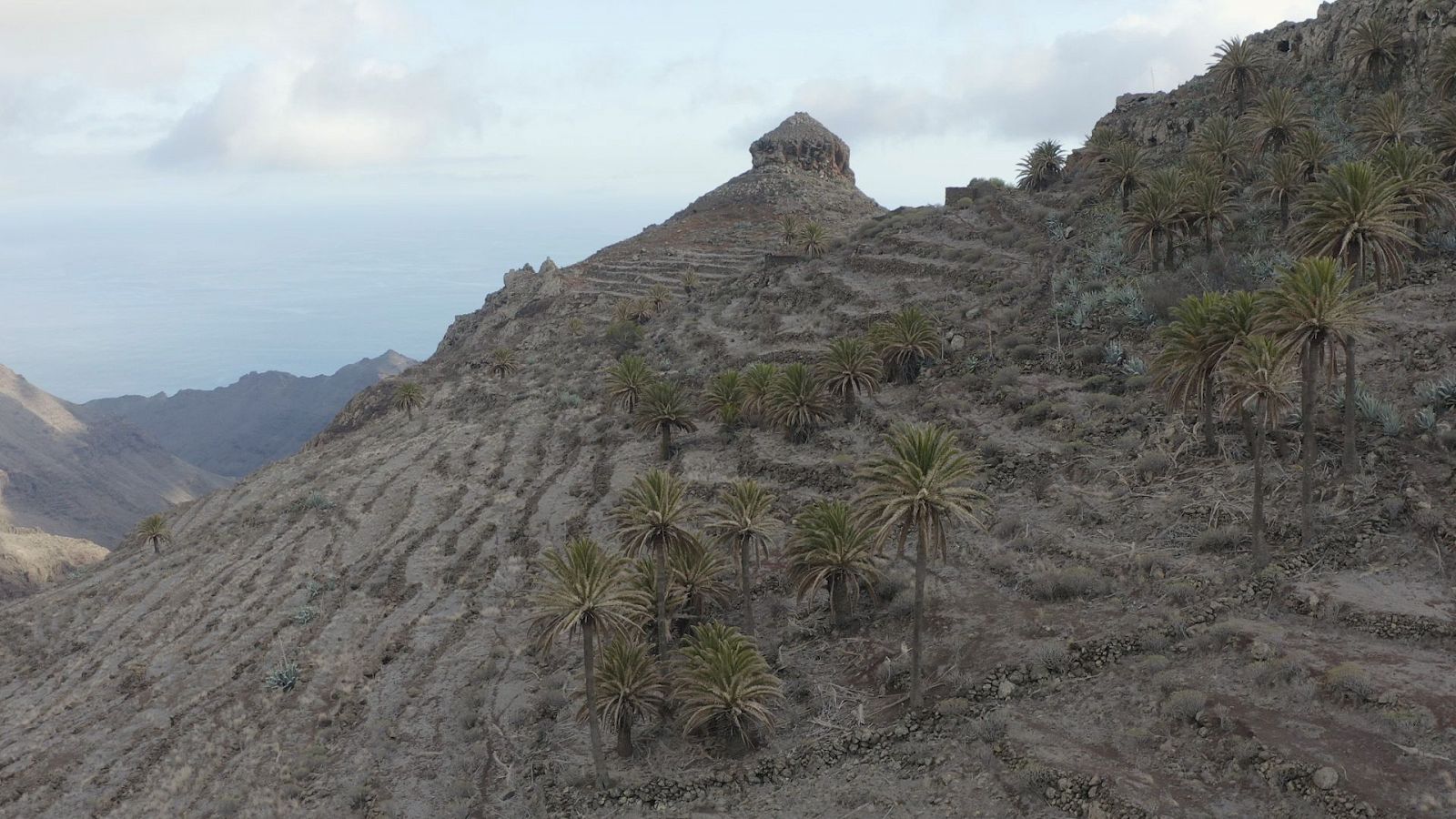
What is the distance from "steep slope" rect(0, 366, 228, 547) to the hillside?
101833mm

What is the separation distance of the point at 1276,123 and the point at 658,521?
44.5 m

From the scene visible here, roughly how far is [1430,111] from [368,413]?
85117 mm

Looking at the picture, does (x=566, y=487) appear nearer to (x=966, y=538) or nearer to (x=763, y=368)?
(x=763, y=368)

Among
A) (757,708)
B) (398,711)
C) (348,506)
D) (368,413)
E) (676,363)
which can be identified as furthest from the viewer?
(368,413)

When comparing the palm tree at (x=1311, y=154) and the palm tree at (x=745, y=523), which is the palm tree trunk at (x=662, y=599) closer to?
the palm tree at (x=745, y=523)

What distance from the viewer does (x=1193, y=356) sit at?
2991 centimetres

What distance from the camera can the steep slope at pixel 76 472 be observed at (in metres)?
142

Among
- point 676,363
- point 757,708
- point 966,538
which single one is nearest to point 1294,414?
point 966,538

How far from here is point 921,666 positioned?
27688mm

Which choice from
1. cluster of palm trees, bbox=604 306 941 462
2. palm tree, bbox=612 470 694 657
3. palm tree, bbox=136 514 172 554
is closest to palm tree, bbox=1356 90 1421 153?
cluster of palm trees, bbox=604 306 941 462

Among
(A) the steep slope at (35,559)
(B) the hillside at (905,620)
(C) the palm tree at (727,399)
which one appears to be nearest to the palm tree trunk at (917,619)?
(B) the hillside at (905,620)

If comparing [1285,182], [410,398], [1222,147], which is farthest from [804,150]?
[1285,182]

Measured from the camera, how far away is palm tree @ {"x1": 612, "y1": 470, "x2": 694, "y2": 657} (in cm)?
2816

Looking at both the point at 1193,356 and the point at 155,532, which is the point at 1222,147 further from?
the point at 155,532
